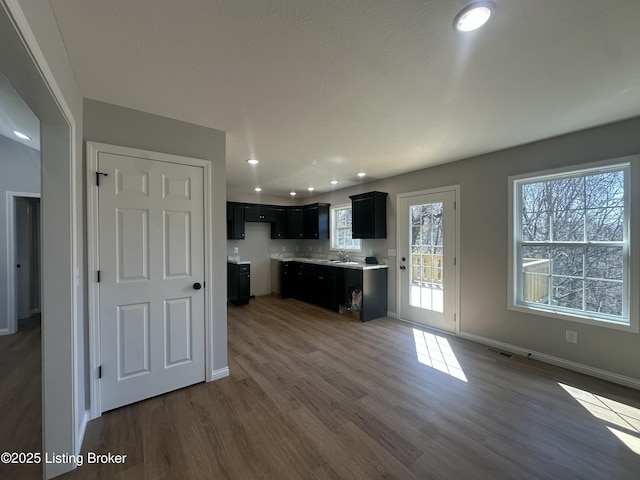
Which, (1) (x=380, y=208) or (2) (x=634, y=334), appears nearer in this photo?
(2) (x=634, y=334)

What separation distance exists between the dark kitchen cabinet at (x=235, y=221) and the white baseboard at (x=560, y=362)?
4492 millimetres

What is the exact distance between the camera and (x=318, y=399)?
218 centimetres

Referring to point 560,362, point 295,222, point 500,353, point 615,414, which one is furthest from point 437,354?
point 295,222

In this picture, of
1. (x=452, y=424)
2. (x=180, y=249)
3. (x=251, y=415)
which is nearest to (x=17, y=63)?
(x=180, y=249)

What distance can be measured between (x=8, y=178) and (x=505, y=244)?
6569mm

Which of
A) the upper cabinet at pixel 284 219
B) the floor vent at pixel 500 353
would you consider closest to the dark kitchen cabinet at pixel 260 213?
the upper cabinet at pixel 284 219

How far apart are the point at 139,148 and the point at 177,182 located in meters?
0.37

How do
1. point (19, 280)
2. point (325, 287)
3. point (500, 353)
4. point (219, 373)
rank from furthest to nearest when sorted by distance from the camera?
point (325, 287)
point (19, 280)
point (500, 353)
point (219, 373)

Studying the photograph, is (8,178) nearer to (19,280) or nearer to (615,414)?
(19,280)

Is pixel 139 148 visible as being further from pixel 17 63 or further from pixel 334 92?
pixel 334 92

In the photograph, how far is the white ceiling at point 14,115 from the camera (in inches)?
79.8

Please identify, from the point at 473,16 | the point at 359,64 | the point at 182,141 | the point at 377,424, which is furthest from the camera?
the point at 182,141

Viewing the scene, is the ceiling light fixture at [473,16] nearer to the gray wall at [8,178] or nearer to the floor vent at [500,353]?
the floor vent at [500,353]

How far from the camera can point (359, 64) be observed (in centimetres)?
158
